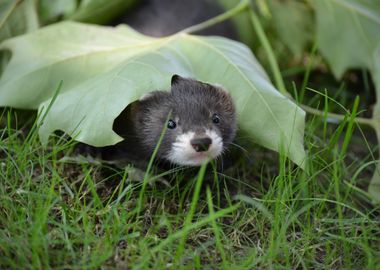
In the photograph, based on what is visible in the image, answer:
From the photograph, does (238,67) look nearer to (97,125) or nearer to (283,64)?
(97,125)

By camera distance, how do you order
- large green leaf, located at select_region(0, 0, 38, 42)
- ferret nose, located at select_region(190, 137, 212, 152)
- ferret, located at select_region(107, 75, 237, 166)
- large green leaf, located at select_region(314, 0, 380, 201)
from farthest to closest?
large green leaf, located at select_region(314, 0, 380, 201), large green leaf, located at select_region(0, 0, 38, 42), ferret, located at select_region(107, 75, 237, 166), ferret nose, located at select_region(190, 137, 212, 152)

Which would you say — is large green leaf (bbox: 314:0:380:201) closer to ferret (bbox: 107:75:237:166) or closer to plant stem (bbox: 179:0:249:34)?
plant stem (bbox: 179:0:249:34)

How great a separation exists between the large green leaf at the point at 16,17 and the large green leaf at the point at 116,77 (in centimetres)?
25

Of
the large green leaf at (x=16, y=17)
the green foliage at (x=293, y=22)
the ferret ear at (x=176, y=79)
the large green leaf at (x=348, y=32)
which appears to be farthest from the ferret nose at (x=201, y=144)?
the green foliage at (x=293, y=22)

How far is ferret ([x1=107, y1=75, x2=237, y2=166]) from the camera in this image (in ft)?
9.64

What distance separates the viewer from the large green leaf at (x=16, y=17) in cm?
385

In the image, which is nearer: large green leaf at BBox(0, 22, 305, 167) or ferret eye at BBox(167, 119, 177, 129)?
large green leaf at BBox(0, 22, 305, 167)

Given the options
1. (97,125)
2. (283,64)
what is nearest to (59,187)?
(97,125)

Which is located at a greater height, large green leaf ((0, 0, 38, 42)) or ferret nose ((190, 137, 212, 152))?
large green leaf ((0, 0, 38, 42))

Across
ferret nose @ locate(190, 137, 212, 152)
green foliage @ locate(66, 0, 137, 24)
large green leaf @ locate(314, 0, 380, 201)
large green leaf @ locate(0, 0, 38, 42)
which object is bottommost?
large green leaf @ locate(314, 0, 380, 201)

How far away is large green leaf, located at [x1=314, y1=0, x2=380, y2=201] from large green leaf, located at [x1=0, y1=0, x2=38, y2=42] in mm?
2121

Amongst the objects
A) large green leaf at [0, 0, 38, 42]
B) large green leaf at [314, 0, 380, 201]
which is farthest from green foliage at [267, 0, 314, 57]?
large green leaf at [0, 0, 38, 42]

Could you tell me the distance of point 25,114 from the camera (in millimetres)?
3549

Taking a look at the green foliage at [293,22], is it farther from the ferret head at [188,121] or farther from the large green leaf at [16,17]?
the large green leaf at [16,17]
